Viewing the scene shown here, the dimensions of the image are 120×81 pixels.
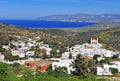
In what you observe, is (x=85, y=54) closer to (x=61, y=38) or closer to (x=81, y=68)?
(x=81, y=68)

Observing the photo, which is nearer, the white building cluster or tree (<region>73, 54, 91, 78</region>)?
tree (<region>73, 54, 91, 78</region>)

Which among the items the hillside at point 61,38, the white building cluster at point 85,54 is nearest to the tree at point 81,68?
the white building cluster at point 85,54

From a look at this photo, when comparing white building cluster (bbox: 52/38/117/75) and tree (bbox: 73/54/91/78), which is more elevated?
tree (bbox: 73/54/91/78)

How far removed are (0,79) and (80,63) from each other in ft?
50.3

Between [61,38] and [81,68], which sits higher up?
[81,68]

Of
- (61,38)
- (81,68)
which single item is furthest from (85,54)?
(61,38)

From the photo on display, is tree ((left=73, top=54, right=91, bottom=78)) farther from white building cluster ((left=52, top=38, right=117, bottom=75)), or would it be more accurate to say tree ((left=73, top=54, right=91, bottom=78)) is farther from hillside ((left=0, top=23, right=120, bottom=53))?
hillside ((left=0, top=23, right=120, bottom=53))

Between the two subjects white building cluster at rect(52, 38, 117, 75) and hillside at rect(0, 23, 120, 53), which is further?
hillside at rect(0, 23, 120, 53)

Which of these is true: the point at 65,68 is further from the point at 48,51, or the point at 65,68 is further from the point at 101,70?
the point at 48,51

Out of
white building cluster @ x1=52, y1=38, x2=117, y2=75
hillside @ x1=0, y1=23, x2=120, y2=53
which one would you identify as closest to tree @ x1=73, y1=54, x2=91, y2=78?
white building cluster @ x1=52, y1=38, x2=117, y2=75

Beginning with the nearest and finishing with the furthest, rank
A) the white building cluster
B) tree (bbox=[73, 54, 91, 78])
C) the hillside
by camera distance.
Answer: tree (bbox=[73, 54, 91, 78]), the white building cluster, the hillside

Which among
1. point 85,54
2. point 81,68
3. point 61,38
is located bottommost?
point 61,38

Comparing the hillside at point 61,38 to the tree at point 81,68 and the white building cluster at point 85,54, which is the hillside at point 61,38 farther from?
the tree at point 81,68

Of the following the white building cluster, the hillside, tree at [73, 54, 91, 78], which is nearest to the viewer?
tree at [73, 54, 91, 78]
